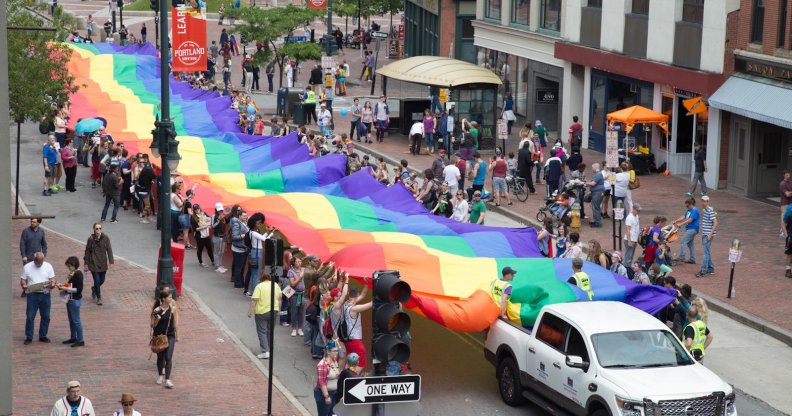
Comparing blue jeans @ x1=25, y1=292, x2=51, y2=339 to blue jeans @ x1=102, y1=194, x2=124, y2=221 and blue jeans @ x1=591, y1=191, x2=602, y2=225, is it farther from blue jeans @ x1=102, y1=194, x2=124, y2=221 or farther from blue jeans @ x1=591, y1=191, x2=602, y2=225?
blue jeans @ x1=591, y1=191, x2=602, y2=225

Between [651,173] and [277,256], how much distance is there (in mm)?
22904

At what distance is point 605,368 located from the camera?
51.5 ft

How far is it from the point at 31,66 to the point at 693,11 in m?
18.9

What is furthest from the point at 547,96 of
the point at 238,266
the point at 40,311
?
the point at 40,311

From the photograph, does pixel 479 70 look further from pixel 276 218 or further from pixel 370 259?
pixel 370 259

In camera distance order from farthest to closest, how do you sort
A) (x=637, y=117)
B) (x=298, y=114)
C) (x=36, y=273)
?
(x=298, y=114) → (x=637, y=117) → (x=36, y=273)

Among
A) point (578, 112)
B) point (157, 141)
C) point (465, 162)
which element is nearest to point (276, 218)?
point (157, 141)

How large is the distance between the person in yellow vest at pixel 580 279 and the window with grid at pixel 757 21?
629 inches

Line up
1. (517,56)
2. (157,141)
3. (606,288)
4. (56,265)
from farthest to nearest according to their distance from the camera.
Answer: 1. (517,56)
2. (56,265)
3. (157,141)
4. (606,288)

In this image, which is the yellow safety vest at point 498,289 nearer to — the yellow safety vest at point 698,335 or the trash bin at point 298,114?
the yellow safety vest at point 698,335

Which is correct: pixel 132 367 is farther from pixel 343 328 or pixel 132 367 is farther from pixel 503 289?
pixel 503 289

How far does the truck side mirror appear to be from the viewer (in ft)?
52.0

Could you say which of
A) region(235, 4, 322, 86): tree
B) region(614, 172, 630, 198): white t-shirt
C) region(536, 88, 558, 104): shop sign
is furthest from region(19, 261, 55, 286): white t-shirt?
region(235, 4, 322, 86): tree

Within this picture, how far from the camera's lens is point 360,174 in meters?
28.0
